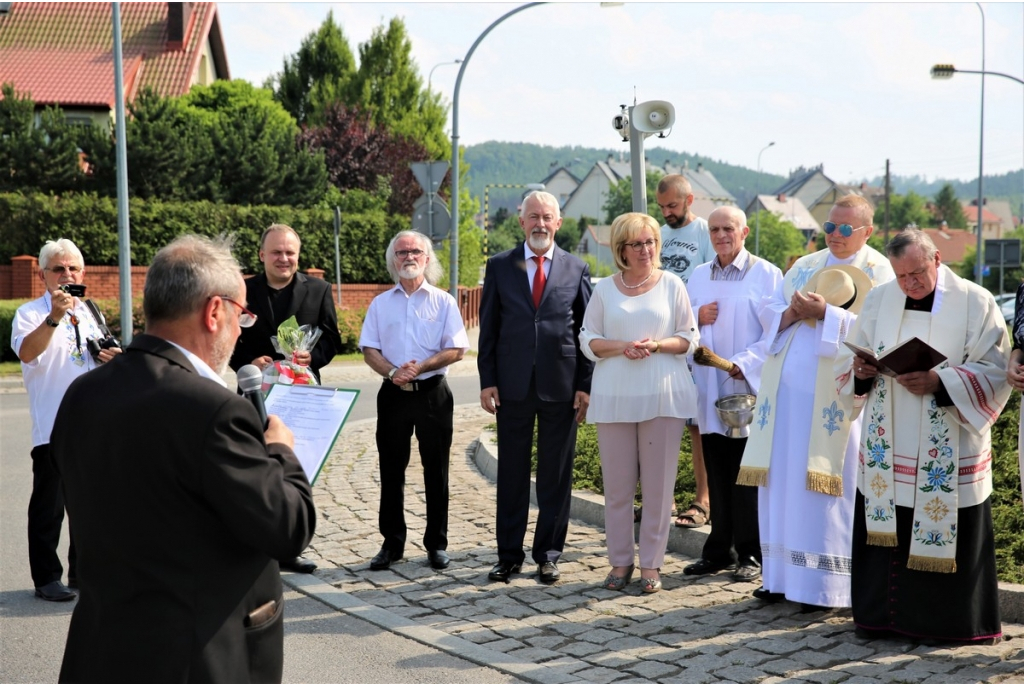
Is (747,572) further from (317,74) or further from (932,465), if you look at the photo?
(317,74)

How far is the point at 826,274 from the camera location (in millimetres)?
6672

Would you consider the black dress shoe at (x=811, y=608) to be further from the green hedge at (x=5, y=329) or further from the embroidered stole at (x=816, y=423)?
the green hedge at (x=5, y=329)

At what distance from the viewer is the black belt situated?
301 inches

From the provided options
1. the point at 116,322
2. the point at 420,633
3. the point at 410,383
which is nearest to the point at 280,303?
the point at 410,383

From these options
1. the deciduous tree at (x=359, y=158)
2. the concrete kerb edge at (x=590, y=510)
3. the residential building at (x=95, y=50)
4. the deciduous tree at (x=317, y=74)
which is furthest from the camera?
the deciduous tree at (x=317, y=74)

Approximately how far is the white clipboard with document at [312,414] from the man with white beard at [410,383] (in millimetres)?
3674

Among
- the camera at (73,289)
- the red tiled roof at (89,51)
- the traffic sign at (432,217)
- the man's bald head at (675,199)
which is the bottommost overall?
the camera at (73,289)

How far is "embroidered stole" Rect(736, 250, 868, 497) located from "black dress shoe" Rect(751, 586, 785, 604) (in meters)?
0.63

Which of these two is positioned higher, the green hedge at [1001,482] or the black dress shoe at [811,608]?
the green hedge at [1001,482]

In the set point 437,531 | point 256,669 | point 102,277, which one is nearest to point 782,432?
point 437,531

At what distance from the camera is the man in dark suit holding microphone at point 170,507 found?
2861 millimetres

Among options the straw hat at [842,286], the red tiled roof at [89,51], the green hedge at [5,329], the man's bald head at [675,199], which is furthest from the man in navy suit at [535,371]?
the red tiled roof at [89,51]

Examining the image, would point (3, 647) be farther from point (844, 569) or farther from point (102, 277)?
point (102, 277)

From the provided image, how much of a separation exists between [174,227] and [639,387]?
25604 mm
